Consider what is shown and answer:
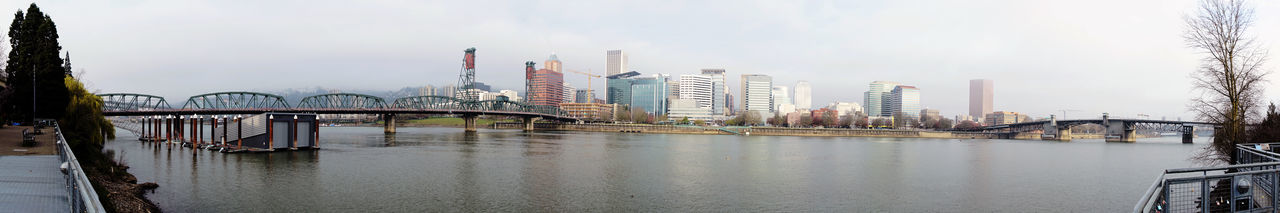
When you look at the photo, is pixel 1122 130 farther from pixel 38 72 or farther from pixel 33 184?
pixel 38 72

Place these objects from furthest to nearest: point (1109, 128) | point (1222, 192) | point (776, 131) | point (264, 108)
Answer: point (776, 131) → point (1109, 128) → point (264, 108) → point (1222, 192)

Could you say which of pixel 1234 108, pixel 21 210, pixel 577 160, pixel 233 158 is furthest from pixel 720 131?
pixel 21 210

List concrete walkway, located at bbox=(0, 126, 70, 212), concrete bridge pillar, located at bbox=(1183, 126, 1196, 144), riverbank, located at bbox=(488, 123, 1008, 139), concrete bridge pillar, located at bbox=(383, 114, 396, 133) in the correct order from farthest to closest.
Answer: riverbank, located at bbox=(488, 123, 1008, 139) < concrete bridge pillar, located at bbox=(1183, 126, 1196, 144) < concrete bridge pillar, located at bbox=(383, 114, 396, 133) < concrete walkway, located at bbox=(0, 126, 70, 212)

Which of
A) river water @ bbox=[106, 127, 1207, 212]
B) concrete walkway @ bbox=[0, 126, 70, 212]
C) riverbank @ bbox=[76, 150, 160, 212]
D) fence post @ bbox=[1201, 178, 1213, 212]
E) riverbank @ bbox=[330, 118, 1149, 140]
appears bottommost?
riverbank @ bbox=[330, 118, 1149, 140]

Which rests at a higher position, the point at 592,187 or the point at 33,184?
the point at 33,184

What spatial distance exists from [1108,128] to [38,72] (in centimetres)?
14522

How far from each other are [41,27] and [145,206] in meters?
26.5

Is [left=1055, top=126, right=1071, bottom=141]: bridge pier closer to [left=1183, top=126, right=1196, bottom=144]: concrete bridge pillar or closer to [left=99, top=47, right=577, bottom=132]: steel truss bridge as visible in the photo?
[left=1183, top=126, right=1196, bottom=144]: concrete bridge pillar

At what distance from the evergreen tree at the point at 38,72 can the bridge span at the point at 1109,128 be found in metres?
137

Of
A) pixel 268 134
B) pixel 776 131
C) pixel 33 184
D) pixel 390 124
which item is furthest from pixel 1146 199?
pixel 776 131

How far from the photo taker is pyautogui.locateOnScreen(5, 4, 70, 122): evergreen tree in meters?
31.1

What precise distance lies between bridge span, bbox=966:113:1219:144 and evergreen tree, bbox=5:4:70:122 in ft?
448

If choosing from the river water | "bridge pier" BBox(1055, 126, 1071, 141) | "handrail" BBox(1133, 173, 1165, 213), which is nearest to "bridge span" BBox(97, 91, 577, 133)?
the river water

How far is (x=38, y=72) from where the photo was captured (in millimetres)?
30922
